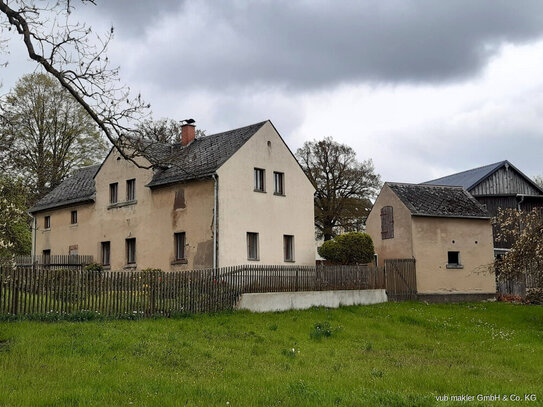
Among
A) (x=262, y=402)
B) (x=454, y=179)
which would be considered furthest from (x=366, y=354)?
(x=454, y=179)

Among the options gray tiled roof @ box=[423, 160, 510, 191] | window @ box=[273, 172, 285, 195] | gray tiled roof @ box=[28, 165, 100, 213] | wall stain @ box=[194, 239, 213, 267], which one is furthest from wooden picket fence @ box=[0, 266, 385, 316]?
gray tiled roof @ box=[423, 160, 510, 191]

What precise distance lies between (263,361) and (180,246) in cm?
1681

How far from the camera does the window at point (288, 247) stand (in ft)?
98.7

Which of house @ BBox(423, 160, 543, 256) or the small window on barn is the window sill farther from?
house @ BBox(423, 160, 543, 256)

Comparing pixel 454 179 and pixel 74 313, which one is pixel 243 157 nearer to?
pixel 74 313

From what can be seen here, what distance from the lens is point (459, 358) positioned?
14.0m

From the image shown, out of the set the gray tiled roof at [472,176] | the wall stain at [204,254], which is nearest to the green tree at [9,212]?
the wall stain at [204,254]

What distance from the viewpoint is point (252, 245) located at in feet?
93.4

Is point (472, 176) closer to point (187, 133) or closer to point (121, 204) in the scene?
point (187, 133)

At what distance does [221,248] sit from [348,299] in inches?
242

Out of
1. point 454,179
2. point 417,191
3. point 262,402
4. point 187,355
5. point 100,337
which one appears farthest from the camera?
point 454,179

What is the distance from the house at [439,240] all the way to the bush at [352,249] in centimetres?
188

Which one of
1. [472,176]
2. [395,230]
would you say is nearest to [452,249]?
[395,230]

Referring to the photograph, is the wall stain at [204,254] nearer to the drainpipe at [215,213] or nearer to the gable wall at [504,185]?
the drainpipe at [215,213]
